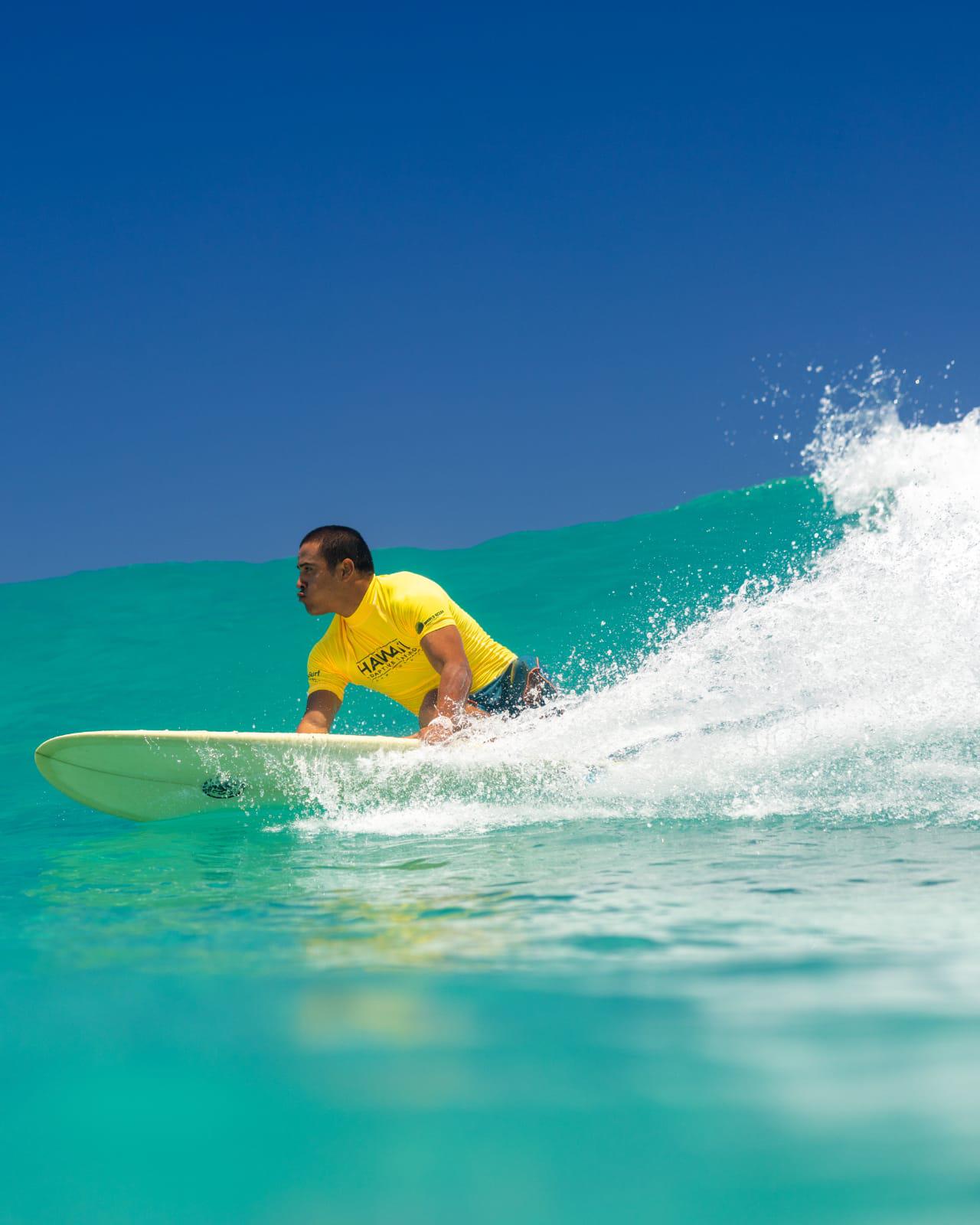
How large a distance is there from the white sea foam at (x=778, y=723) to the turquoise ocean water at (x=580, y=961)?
0.02 meters

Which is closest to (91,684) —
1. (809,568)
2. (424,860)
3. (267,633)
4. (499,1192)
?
(267,633)

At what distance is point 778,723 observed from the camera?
215 inches

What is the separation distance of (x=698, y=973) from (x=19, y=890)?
8.15 feet

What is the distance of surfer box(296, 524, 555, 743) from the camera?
16.1 feet

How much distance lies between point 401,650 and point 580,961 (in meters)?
2.99

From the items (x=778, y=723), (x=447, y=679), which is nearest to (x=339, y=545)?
(x=447, y=679)

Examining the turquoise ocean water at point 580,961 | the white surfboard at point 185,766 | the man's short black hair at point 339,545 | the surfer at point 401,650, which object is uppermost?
the man's short black hair at point 339,545

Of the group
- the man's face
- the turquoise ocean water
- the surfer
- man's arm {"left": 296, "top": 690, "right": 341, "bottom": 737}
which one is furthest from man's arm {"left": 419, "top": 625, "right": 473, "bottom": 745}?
man's arm {"left": 296, "top": 690, "right": 341, "bottom": 737}

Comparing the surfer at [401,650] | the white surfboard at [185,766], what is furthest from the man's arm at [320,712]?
the white surfboard at [185,766]

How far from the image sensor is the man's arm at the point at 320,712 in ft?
17.2

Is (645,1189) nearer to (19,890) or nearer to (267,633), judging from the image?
(19,890)

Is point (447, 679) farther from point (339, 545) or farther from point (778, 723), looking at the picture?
point (778, 723)

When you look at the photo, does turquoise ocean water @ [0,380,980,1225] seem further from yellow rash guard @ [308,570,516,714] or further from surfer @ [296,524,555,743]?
yellow rash guard @ [308,570,516,714]

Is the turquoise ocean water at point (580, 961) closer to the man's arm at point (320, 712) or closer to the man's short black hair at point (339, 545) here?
the man's arm at point (320, 712)
